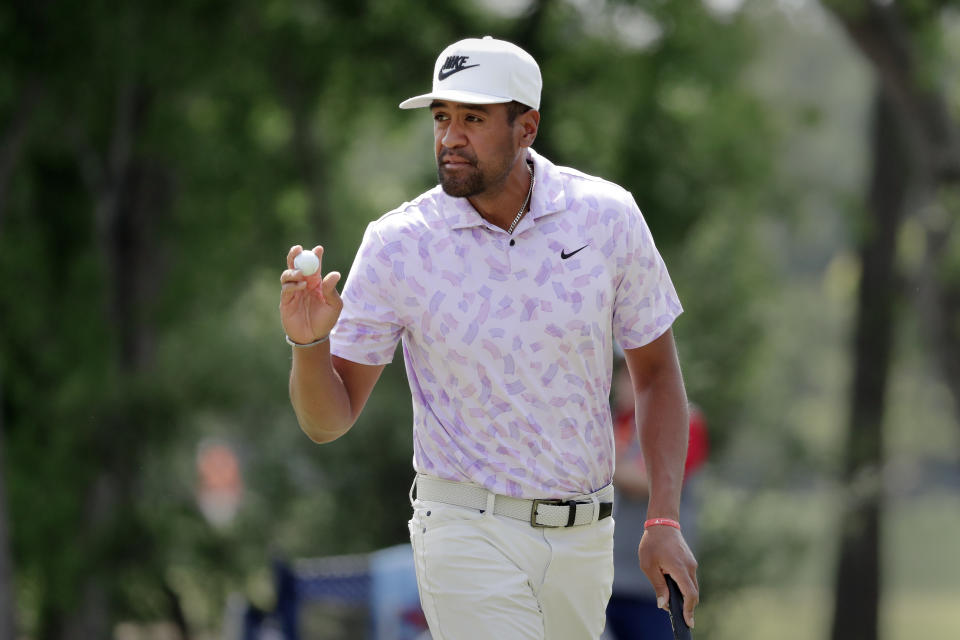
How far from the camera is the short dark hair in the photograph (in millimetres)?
3867

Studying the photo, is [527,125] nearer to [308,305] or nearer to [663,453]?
[308,305]

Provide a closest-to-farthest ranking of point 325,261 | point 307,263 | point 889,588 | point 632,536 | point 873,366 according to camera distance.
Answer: point 307,263 < point 632,536 < point 325,261 < point 873,366 < point 889,588

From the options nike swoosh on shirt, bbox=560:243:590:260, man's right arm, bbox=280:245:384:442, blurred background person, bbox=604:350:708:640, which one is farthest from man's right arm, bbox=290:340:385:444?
blurred background person, bbox=604:350:708:640

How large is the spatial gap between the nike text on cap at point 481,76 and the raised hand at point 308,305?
524 mm

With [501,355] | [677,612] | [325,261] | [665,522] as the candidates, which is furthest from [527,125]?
[325,261]

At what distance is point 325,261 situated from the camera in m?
15.8

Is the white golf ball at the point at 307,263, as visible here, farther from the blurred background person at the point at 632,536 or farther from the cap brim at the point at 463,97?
the blurred background person at the point at 632,536

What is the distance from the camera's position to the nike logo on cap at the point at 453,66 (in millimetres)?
3806

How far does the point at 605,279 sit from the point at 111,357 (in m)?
13.5

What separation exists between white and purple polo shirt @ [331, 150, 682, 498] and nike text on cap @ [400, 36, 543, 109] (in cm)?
26

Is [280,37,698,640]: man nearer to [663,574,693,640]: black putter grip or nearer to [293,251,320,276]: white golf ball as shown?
[663,574,693,640]: black putter grip

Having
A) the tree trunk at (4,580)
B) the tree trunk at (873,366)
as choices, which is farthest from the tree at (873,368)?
the tree trunk at (4,580)

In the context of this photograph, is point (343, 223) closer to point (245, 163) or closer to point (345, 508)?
point (245, 163)

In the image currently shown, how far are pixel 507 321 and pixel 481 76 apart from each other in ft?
1.99
